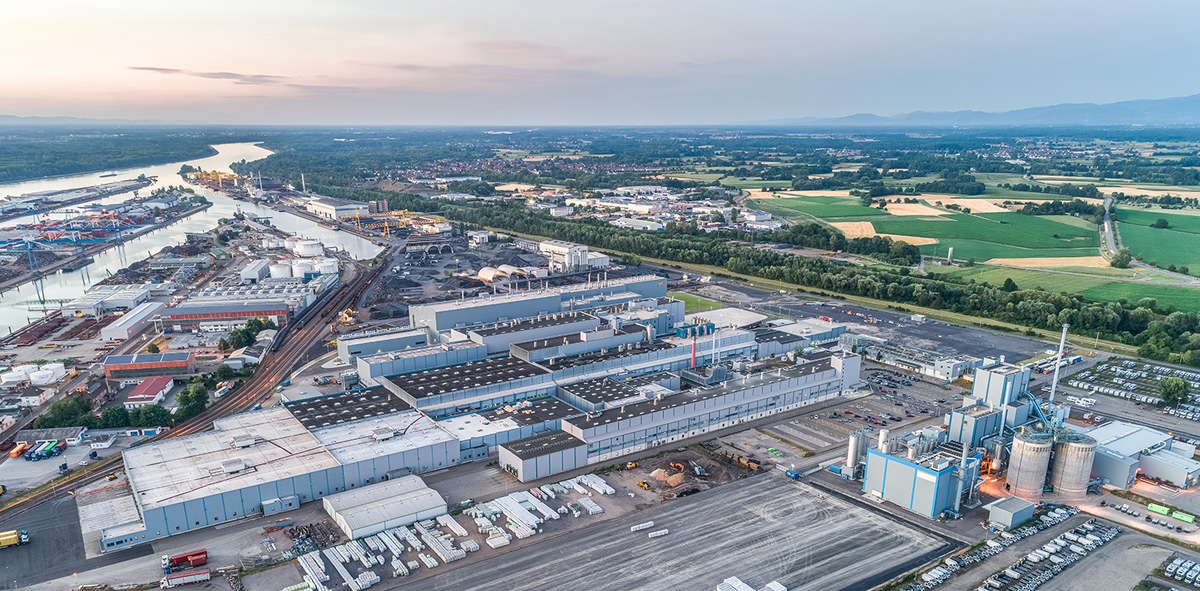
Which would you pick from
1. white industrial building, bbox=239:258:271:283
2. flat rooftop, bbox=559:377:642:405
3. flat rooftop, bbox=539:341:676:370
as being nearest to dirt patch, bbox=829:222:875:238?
flat rooftop, bbox=539:341:676:370

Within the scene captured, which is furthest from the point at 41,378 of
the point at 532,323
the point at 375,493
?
the point at 532,323

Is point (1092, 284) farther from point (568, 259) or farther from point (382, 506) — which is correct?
point (382, 506)

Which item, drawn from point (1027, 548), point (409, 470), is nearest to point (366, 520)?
point (409, 470)

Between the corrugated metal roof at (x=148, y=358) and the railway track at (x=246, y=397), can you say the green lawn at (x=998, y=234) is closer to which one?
the railway track at (x=246, y=397)

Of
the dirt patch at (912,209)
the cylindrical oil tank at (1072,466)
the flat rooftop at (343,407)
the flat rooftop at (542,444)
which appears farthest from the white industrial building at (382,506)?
the dirt patch at (912,209)

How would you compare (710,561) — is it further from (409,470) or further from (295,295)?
(295,295)

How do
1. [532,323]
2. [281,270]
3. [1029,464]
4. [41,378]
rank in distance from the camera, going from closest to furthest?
1. [1029,464]
2. [41,378]
3. [532,323]
4. [281,270]
